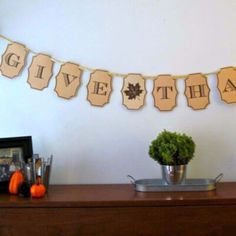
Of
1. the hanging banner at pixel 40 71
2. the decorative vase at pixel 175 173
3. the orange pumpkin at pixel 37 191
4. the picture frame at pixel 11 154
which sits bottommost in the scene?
the orange pumpkin at pixel 37 191

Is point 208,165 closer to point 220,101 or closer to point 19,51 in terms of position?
point 220,101

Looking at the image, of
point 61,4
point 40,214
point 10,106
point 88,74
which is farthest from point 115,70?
point 40,214

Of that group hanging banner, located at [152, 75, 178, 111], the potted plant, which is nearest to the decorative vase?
the potted plant

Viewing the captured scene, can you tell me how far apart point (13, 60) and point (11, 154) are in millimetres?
518

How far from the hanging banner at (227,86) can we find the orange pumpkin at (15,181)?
107cm

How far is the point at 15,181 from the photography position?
1.68m

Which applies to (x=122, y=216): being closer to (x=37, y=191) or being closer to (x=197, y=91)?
(x=37, y=191)

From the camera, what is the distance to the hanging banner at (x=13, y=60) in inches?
76.6

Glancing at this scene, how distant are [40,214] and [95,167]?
483mm

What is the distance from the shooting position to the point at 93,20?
1932 millimetres

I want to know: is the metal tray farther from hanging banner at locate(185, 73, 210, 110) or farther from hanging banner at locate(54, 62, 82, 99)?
hanging banner at locate(54, 62, 82, 99)

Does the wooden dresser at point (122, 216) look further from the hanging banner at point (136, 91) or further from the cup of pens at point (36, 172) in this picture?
the hanging banner at point (136, 91)

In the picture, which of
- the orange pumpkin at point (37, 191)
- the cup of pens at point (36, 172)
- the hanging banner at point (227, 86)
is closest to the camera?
the orange pumpkin at point (37, 191)

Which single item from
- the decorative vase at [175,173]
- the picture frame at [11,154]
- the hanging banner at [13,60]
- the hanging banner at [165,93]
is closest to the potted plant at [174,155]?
the decorative vase at [175,173]
